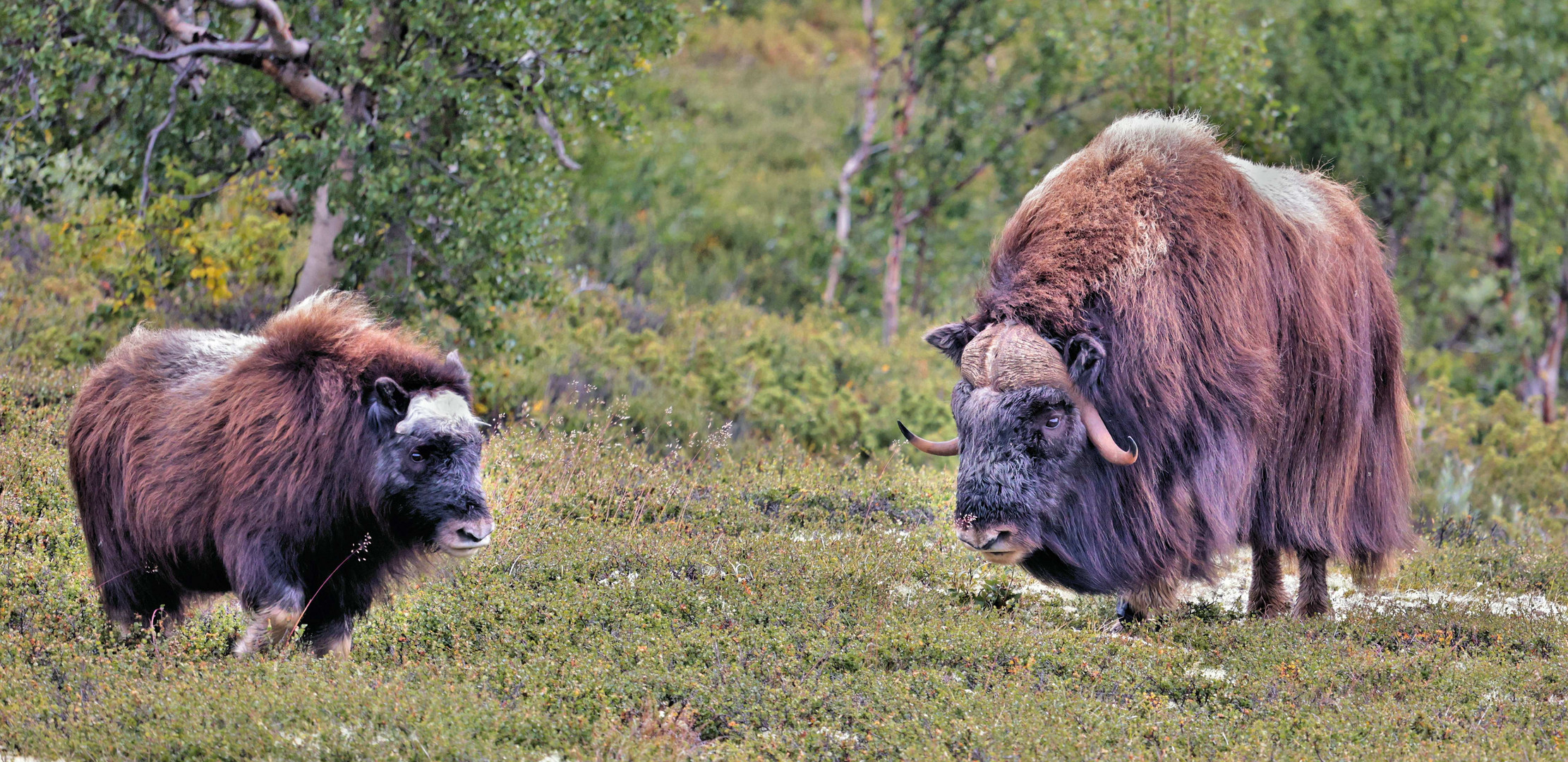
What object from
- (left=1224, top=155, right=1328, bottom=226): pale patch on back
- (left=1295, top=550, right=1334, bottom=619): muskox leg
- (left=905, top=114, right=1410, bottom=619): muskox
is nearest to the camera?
(left=905, top=114, right=1410, bottom=619): muskox

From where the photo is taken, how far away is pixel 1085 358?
4793 mm

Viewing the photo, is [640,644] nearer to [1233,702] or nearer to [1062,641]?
[1062,641]

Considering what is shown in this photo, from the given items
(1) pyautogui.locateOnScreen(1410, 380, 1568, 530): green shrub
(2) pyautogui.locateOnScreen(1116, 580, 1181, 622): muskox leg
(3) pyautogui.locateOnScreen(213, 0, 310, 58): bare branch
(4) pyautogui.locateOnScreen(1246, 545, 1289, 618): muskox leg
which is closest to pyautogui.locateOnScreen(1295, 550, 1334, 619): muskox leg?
(4) pyautogui.locateOnScreen(1246, 545, 1289, 618): muskox leg

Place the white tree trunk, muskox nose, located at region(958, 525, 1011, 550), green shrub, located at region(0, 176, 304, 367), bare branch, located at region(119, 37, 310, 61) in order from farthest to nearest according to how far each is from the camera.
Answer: the white tree trunk < green shrub, located at region(0, 176, 304, 367) < bare branch, located at region(119, 37, 310, 61) < muskox nose, located at region(958, 525, 1011, 550)

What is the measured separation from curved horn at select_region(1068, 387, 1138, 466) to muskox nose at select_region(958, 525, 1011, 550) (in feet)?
1.53

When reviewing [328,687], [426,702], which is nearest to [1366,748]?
[426,702]

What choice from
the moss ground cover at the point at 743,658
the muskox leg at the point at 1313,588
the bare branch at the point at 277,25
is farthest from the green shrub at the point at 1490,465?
the bare branch at the point at 277,25

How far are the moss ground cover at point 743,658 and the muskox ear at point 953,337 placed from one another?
107 centimetres

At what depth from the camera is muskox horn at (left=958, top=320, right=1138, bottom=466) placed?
480 centimetres

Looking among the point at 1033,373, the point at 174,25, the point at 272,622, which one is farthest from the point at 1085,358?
the point at 174,25

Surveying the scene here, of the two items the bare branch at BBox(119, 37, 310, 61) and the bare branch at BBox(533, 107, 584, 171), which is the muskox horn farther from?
the bare branch at BBox(119, 37, 310, 61)

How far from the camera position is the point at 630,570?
19.0 feet

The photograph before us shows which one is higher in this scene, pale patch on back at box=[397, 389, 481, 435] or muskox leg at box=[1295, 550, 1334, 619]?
pale patch on back at box=[397, 389, 481, 435]

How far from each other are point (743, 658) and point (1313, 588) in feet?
8.92
